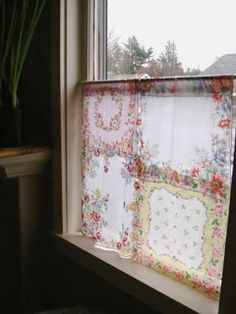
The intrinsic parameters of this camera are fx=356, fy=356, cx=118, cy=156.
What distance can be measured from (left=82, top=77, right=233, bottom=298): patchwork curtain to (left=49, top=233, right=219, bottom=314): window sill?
31mm

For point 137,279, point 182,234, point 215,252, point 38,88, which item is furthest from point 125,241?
point 38,88

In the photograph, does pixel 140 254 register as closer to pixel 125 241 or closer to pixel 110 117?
pixel 125 241

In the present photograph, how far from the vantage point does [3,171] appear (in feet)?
4.80

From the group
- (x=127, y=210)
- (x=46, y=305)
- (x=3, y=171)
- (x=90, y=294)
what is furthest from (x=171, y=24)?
(x=46, y=305)

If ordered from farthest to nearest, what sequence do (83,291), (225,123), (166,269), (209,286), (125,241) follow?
(83,291) < (125,241) < (166,269) < (209,286) < (225,123)

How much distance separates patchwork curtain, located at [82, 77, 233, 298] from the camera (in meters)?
1.04

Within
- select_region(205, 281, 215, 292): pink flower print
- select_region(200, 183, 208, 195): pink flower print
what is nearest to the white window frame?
select_region(205, 281, 215, 292): pink flower print

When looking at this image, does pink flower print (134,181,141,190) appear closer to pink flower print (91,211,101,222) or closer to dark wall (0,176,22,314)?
pink flower print (91,211,101,222)

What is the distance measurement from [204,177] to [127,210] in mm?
377

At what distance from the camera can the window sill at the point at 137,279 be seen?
110 cm

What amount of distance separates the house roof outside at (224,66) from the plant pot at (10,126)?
81 centimetres

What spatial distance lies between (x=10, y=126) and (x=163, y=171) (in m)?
0.72

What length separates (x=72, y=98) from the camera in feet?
4.99

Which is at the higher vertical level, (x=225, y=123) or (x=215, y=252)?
(x=225, y=123)
